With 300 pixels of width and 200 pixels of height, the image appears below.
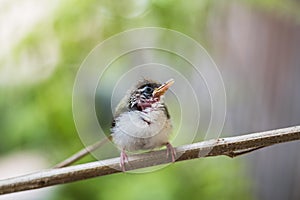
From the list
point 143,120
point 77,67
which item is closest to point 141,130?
point 143,120

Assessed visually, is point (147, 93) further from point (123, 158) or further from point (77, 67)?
point (77, 67)

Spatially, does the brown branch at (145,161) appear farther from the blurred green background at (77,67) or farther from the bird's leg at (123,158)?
the blurred green background at (77,67)

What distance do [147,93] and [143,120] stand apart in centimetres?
2

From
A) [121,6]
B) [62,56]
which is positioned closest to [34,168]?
[62,56]

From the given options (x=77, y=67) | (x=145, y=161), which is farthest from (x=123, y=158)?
(x=77, y=67)

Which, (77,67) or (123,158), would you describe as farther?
(77,67)

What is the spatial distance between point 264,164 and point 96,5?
0.47 metres

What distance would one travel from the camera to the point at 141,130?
0.41 metres

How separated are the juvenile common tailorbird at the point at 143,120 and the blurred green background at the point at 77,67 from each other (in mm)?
352

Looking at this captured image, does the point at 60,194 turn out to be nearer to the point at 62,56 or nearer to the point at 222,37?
the point at 62,56

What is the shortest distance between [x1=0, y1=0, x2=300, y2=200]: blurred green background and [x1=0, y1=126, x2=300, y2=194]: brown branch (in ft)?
1.25

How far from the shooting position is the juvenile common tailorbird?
1.31 ft

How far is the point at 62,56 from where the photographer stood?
2.65 feet

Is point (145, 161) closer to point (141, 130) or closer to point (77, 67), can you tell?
point (141, 130)
